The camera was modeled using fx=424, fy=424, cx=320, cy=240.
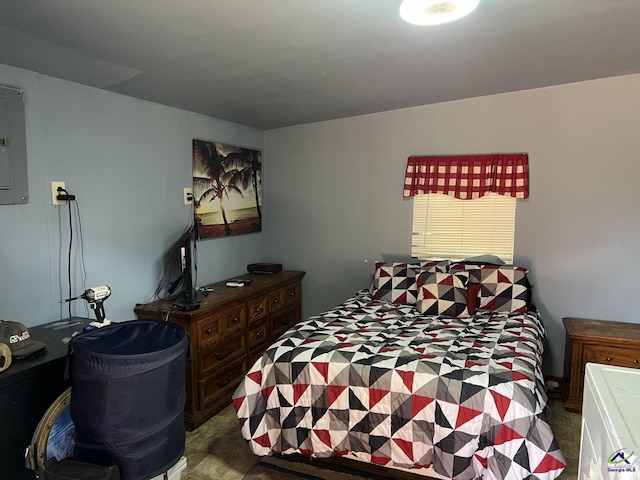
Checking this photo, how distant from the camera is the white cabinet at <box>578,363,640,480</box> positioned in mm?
921

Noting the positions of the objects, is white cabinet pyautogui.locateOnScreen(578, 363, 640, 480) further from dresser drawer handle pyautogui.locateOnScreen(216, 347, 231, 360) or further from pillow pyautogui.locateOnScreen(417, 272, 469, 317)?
dresser drawer handle pyautogui.locateOnScreen(216, 347, 231, 360)

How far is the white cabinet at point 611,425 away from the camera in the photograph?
36.3 inches

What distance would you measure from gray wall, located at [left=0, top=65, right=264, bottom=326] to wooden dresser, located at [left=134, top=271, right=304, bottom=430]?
1.28 feet

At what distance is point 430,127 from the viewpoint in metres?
3.74

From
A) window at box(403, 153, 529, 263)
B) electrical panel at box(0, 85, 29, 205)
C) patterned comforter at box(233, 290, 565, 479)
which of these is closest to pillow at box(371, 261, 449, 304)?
window at box(403, 153, 529, 263)

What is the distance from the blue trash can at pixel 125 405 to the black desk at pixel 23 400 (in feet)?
0.68

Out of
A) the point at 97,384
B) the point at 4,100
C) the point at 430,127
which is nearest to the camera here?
the point at 97,384

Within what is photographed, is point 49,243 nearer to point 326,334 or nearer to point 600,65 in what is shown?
point 326,334

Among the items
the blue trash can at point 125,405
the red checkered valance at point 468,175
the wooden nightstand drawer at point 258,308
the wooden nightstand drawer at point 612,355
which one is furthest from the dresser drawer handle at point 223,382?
the wooden nightstand drawer at point 612,355

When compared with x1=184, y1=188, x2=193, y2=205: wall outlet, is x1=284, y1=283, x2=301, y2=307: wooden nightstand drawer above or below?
below

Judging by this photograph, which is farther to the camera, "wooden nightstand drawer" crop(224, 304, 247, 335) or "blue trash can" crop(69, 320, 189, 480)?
"wooden nightstand drawer" crop(224, 304, 247, 335)

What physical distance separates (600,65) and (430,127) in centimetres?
129

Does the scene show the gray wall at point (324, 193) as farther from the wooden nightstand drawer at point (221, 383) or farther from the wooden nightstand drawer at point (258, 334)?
the wooden nightstand drawer at point (221, 383)

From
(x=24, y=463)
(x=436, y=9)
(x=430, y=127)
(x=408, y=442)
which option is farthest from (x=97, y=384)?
(x=430, y=127)
